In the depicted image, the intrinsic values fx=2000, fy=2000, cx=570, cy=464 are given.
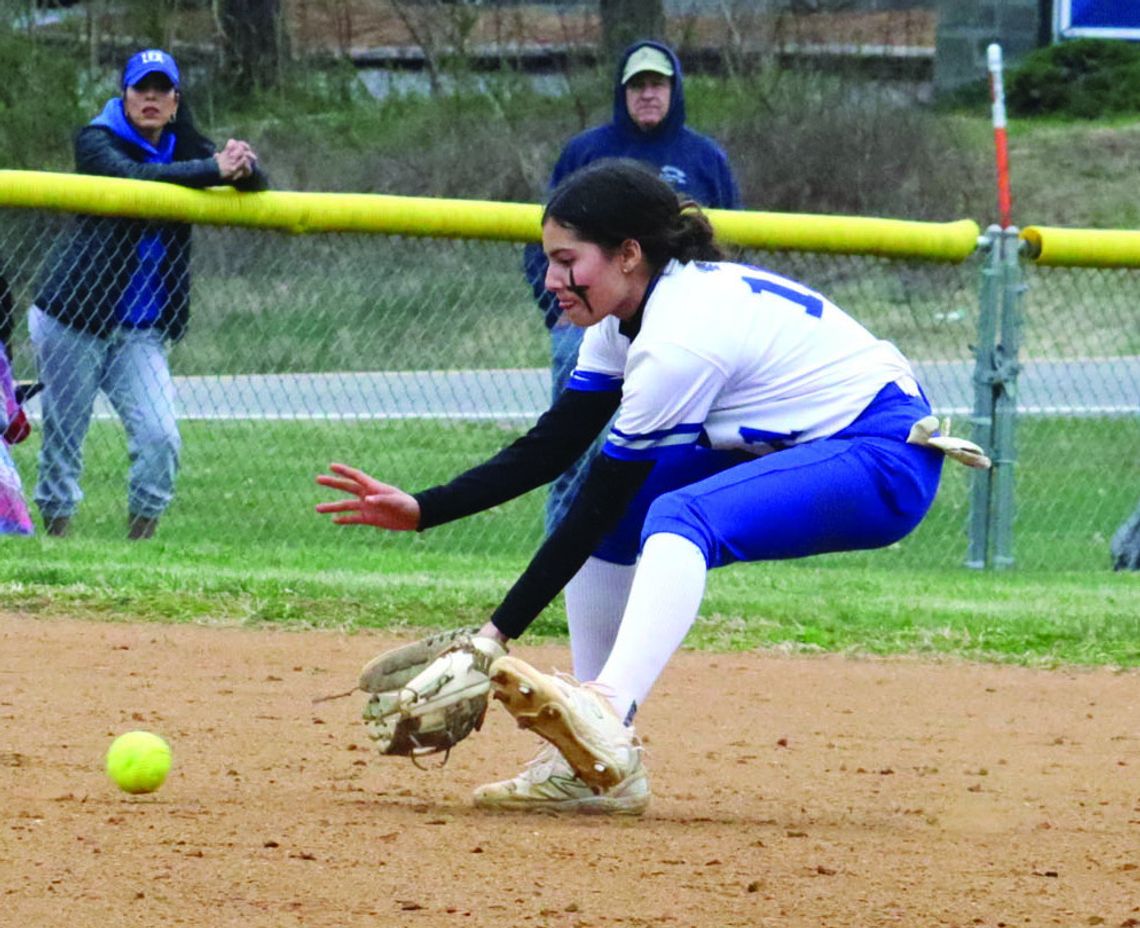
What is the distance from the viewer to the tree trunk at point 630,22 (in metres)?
20.1

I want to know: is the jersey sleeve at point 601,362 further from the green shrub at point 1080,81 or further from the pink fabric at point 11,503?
the green shrub at point 1080,81

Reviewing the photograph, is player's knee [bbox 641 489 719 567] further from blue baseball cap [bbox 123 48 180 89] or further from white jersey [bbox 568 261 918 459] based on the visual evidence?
blue baseball cap [bbox 123 48 180 89]

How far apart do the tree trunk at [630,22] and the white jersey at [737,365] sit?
53.1 feet

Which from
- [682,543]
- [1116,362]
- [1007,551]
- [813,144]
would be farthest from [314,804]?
[813,144]

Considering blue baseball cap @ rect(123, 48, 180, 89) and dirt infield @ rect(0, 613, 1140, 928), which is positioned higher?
blue baseball cap @ rect(123, 48, 180, 89)

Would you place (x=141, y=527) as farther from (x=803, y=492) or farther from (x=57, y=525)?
(x=803, y=492)

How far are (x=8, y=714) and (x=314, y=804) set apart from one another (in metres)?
1.29

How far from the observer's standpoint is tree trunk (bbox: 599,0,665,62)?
20.1 m

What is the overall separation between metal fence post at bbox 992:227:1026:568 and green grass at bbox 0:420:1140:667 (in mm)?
289

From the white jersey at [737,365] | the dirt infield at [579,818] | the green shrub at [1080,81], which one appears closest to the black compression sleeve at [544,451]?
the white jersey at [737,365]

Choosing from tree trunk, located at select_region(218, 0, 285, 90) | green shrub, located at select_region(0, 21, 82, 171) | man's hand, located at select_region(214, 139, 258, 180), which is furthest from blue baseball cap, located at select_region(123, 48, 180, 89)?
tree trunk, located at select_region(218, 0, 285, 90)

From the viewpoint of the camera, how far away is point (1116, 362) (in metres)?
11.4

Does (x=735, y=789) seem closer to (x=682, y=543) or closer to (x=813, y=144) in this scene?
(x=682, y=543)

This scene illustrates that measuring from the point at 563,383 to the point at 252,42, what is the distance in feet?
46.1
